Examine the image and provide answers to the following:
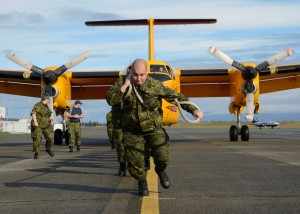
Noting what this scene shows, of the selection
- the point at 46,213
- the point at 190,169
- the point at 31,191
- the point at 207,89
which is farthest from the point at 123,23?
the point at 46,213

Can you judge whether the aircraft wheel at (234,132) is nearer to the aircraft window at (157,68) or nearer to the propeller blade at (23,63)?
the aircraft window at (157,68)

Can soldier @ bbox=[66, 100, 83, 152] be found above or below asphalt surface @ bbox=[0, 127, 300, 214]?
above

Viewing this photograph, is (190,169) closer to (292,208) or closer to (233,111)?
(292,208)

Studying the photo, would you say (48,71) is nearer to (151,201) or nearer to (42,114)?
(42,114)

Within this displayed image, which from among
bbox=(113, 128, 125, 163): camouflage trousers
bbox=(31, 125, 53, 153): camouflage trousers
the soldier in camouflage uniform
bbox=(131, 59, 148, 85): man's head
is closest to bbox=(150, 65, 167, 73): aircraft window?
bbox=(31, 125, 53, 153): camouflage trousers

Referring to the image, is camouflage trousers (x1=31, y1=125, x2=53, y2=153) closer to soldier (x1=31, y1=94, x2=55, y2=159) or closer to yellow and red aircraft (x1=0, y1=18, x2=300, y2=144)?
soldier (x1=31, y1=94, x2=55, y2=159)

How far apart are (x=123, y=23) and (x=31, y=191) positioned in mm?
19600

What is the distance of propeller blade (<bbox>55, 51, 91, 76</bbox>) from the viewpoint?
22.5m

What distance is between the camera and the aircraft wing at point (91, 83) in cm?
2422

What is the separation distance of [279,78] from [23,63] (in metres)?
13.4

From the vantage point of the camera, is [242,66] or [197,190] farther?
[242,66]

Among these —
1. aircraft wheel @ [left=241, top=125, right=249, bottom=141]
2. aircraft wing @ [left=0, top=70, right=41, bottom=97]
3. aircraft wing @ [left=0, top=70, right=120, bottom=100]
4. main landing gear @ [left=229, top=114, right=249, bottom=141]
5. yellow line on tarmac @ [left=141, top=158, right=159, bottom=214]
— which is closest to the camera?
yellow line on tarmac @ [left=141, top=158, right=159, bottom=214]

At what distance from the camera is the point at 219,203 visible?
588 cm

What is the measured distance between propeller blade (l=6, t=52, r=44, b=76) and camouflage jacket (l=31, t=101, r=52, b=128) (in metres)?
8.35
